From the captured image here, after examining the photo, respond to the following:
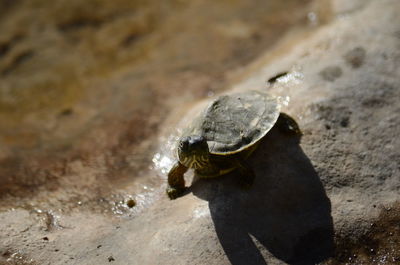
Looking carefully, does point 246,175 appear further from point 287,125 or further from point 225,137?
point 287,125

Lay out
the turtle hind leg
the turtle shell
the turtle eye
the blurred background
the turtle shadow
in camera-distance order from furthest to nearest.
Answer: the blurred background
the turtle hind leg
the turtle shell
the turtle eye
the turtle shadow

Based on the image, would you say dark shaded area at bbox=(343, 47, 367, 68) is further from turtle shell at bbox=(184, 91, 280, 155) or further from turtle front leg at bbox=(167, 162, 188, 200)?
turtle front leg at bbox=(167, 162, 188, 200)

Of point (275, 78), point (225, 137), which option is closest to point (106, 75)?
point (275, 78)

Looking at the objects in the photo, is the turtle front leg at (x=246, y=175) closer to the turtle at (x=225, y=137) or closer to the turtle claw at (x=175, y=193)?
the turtle at (x=225, y=137)

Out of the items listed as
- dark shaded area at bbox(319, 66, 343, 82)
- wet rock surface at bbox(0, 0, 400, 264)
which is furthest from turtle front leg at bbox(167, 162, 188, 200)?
dark shaded area at bbox(319, 66, 343, 82)

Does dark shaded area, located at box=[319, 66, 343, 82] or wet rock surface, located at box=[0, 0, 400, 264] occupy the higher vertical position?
dark shaded area, located at box=[319, 66, 343, 82]

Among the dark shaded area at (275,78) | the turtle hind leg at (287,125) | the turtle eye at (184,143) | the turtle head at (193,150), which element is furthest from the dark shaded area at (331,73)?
the turtle eye at (184,143)

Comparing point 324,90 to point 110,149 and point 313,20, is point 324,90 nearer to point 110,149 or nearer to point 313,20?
point 110,149
